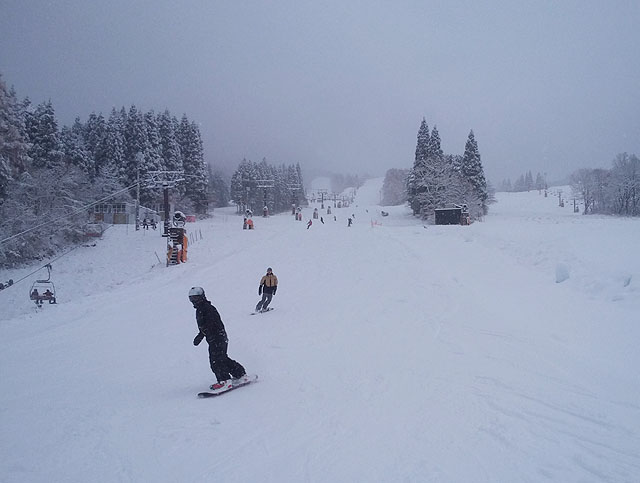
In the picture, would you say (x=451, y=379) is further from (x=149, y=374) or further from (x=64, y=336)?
(x=64, y=336)

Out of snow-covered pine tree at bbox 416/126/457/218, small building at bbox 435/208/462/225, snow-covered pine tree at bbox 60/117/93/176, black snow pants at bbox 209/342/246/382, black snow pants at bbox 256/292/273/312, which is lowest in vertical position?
black snow pants at bbox 256/292/273/312

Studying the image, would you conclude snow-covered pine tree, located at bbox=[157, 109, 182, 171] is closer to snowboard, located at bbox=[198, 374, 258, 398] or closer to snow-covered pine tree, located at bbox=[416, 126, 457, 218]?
snow-covered pine tree, located at bbox=[416, 126, 457, 218]

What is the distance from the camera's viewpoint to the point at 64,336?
10836 mm

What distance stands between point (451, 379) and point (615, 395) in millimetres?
2367

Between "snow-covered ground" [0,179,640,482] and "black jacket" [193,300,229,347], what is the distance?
3.13 ft

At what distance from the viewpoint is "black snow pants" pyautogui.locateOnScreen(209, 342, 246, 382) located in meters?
6.28

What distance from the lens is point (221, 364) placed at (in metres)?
6.32

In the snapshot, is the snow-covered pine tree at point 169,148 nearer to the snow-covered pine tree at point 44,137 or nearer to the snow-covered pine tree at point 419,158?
the snow-covered pine tree at point 44,137

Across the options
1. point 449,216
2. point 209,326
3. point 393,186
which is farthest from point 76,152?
point 393,186

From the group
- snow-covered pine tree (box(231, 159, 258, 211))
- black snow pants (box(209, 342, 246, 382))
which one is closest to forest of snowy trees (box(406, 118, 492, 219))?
snow-covered pine tree (box(231, 159, 258, 211))

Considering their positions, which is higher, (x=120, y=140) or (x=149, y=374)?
(x=120, y=140)

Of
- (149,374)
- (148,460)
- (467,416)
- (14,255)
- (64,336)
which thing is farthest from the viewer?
(14,255)

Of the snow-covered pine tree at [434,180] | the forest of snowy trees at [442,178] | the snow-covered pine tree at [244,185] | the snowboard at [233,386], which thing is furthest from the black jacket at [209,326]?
the snow-covered pine tree at [244,185]

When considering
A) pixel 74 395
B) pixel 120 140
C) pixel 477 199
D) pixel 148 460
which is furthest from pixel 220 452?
pixel 120 140
